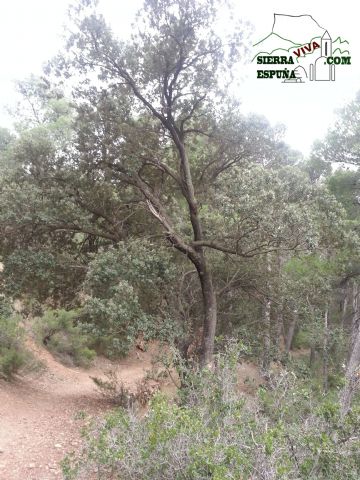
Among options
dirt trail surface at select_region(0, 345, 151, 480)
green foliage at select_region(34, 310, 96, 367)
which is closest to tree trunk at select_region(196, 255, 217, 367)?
dirt trail surface at select_region(0, 345, 151, 480)

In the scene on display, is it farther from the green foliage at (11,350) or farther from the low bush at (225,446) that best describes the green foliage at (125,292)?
the green foliage at (11,350)

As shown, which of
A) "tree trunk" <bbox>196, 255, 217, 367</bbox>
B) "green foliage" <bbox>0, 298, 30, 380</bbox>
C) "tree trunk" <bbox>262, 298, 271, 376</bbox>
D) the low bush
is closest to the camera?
the low bush

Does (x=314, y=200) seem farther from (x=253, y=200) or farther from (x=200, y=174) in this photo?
(x=200, y=174)

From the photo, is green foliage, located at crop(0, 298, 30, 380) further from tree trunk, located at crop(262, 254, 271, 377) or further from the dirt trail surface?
tree trunk, located at crop(262, 254, 271, 377)

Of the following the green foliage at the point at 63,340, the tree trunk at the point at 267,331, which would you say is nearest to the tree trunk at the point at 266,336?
the tree trunk at the point at 267,331

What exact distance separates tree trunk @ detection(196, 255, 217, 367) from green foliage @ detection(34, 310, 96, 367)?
7.18 m

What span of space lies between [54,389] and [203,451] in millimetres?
8575

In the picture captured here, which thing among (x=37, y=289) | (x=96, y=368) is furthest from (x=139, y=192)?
(x=96, y=368)

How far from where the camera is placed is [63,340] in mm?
15047

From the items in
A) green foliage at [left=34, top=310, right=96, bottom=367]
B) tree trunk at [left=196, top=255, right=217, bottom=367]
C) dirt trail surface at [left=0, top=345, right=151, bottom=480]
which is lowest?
dirt trail surface at [left=0, top=345, right=151, bottom=480]

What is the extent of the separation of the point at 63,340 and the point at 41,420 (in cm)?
782

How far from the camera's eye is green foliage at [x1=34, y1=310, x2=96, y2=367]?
14648mm

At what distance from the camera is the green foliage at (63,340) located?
48.1 feet

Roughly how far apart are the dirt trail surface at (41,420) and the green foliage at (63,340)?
1599 millimetres
